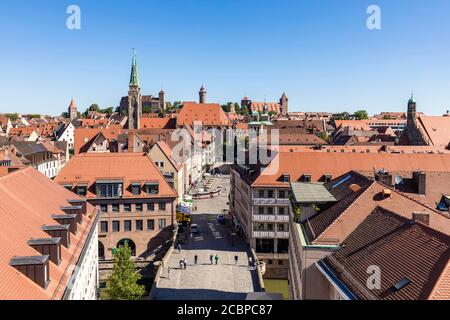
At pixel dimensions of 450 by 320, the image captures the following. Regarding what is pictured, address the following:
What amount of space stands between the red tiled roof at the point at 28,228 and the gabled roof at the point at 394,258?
931 cm

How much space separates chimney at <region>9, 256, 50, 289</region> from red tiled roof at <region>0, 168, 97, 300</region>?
0.50 feet

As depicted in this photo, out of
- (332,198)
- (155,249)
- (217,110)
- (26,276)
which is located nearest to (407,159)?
(332,198)

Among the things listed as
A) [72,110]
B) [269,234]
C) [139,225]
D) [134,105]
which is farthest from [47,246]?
[72,110]

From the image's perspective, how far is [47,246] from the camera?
15.9 metres

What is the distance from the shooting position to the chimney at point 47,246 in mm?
15867

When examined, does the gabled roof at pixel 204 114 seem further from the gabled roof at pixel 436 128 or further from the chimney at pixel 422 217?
the chimney at pixel 422 217

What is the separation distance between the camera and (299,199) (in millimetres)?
23469

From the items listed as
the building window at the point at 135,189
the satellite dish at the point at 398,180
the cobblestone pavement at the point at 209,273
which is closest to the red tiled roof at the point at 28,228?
the cobblestone pavement at the point at 209,273

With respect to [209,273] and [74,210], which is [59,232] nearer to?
[74,210]

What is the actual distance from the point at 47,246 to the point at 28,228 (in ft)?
5.71

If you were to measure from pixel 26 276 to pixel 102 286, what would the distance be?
19800 mm

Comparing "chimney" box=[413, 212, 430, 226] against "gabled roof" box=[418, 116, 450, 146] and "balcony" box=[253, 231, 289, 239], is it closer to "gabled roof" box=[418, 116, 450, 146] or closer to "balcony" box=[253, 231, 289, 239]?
"balcony" box=[253, 231, 289, 239]

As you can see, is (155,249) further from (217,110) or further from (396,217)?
(217,110)

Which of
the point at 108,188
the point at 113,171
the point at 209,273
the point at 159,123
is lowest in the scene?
the point at 209,273
